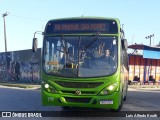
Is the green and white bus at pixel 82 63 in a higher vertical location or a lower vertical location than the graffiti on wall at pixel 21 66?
higher

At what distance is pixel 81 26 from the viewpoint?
12141mm

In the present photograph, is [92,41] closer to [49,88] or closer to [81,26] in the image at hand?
[81,26]

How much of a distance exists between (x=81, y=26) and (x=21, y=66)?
1582 inches

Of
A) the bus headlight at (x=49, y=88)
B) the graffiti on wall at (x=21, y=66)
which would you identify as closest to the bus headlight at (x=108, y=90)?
the bus headlight at (x=49, y=88)

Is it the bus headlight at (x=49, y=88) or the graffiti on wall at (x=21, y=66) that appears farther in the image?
the graffiti on wall at (x=21, y=66)

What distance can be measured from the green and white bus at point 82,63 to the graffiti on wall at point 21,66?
106 ft

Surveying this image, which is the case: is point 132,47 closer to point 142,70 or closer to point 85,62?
point 142,70

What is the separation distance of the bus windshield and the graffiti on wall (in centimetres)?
3245

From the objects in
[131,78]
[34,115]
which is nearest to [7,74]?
[131,78]

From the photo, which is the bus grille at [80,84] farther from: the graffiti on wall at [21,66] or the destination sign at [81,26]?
the graffiti on wall at [21,66]

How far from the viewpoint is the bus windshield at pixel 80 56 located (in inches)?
451

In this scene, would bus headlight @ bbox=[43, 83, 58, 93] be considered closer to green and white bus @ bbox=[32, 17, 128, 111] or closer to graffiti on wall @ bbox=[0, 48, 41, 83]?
green and white bus @ bbox=[32, 17, 128, 111]

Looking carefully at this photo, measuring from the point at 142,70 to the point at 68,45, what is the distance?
3288 cm

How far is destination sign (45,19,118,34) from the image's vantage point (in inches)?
472
